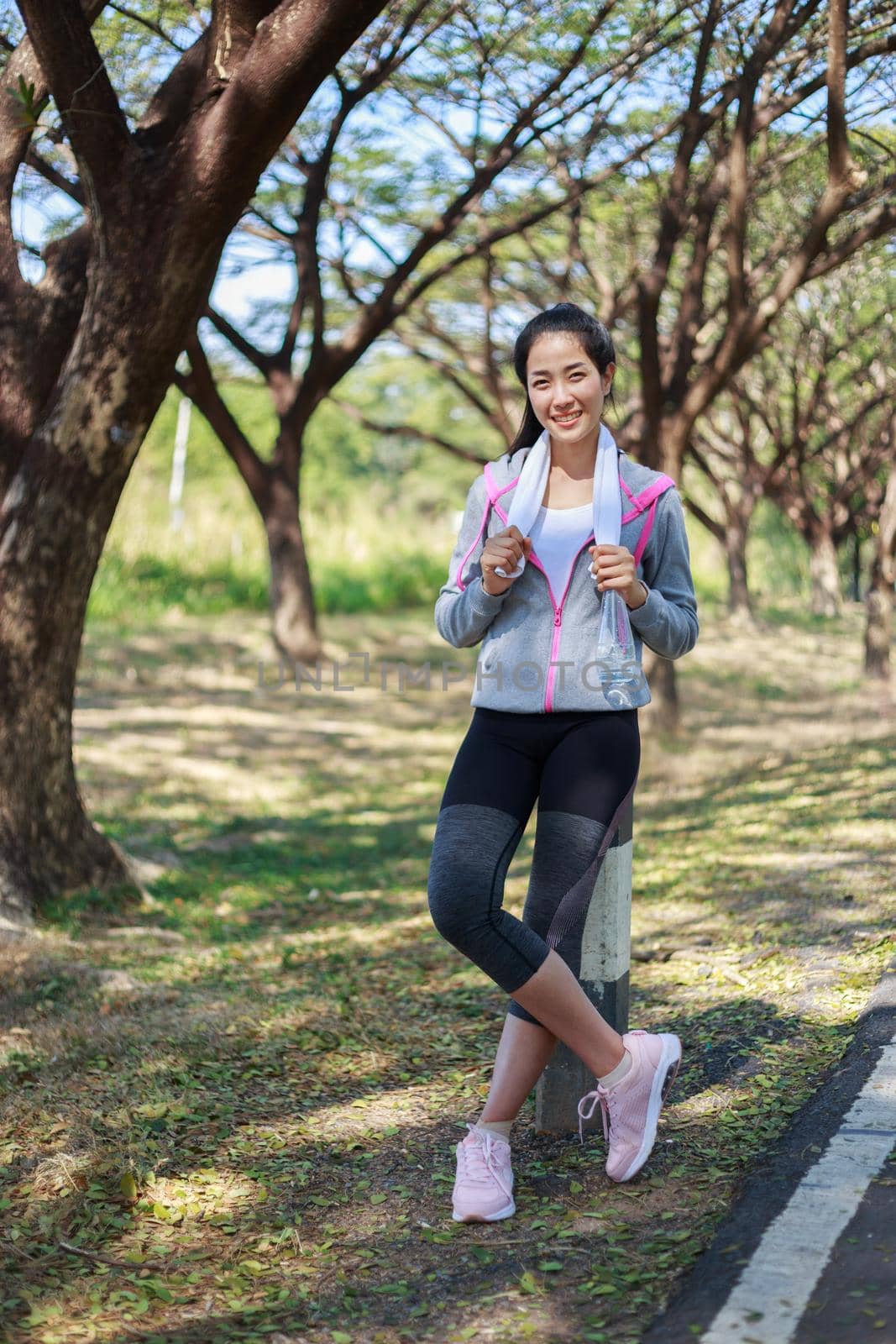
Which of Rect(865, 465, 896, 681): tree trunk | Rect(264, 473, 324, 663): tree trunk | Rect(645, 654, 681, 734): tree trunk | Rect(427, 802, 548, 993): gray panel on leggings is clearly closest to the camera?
Rect(427, 802, 548, 993): gray panel on leggings

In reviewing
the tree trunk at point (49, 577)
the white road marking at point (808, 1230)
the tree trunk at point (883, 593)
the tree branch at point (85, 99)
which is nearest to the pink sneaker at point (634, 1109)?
the white road marking at point (808, 1230)

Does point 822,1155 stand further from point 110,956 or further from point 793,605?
point 793,605

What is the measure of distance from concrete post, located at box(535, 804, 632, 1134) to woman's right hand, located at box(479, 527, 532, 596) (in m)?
0.61

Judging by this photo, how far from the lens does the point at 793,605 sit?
26.6 meters

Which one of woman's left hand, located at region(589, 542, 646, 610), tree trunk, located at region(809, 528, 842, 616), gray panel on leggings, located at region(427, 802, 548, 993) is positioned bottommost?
gray panel on leggings, located at region(427, 802, 548, 993)

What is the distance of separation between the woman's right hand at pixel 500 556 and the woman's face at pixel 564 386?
0.27 metres

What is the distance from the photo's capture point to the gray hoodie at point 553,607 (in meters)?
2.95

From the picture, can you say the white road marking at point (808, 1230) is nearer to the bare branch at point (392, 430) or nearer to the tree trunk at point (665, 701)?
the tree trunk at point (665, 701)

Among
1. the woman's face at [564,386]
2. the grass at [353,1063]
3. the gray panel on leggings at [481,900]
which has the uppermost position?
the woman's face at [564,386]

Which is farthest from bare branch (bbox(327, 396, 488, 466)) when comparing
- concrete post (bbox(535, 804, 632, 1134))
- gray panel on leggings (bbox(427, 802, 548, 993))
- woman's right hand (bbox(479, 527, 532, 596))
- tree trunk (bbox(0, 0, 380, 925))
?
gray panel on leggings (bbox(427, 802, 548, 993))

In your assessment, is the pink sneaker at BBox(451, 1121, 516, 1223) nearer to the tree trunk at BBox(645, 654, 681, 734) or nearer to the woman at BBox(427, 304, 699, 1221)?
the woman at BBox(427, 304, 699, 1221)

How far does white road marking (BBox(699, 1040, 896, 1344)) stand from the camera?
7.66 feet

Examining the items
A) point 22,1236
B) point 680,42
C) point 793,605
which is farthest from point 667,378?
point 793,605

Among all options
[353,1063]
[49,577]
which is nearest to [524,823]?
[353,1063]
